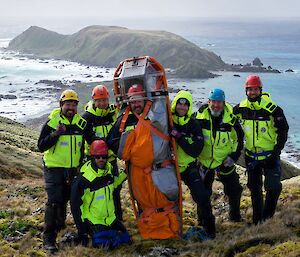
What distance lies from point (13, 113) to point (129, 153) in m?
97.7

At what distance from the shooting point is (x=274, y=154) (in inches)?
407

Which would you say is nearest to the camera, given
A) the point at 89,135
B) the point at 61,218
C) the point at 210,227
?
the point at 210,227

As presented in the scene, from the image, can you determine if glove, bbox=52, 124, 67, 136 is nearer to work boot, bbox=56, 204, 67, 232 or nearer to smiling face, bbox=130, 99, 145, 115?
smiling face, bbox=130, 99, 145, 115

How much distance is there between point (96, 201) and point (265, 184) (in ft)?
13.6

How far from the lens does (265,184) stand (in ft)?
34.3

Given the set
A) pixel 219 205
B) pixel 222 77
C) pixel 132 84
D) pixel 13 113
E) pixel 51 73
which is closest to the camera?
pixel 132 84

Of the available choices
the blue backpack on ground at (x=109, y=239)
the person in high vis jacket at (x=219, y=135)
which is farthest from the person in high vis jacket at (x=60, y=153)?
the person in high vis jacket at (x=219, y=135)

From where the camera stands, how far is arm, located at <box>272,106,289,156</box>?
10.1m

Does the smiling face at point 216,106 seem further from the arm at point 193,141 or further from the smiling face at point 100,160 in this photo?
the smiling face at point 100,160

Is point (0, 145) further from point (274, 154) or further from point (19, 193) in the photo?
point (274, 154)

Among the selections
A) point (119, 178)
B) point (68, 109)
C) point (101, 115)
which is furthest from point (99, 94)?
point (119, 178)

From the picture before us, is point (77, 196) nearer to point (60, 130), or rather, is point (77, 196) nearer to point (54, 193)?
point (54, 193)

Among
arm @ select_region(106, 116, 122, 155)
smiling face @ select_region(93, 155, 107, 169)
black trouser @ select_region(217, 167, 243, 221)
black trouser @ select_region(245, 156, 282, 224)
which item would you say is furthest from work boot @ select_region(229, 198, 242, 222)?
smiling face @ select_region(93, 155, 107, 169)

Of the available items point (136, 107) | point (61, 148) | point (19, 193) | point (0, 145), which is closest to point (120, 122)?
point (136, 107)
